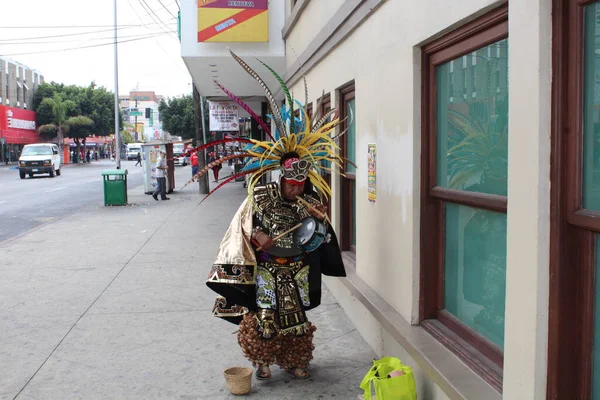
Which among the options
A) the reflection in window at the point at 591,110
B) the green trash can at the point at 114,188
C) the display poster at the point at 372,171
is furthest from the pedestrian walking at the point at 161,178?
the reflection in window at the point at 591,110

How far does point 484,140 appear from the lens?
11.2ft

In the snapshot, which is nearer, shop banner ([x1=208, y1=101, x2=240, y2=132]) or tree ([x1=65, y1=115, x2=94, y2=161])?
shop banner ([x1=208, y1=101, x2=240, y2=132])

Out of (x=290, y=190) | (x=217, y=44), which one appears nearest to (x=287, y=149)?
(x=290, y=190)

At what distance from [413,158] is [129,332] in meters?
3.30

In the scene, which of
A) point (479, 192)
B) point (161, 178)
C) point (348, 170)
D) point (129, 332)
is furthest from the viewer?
point (161, 178)

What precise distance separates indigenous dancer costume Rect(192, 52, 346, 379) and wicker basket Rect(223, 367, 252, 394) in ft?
0.74

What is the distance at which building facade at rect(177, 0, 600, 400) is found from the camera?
2.46 meters

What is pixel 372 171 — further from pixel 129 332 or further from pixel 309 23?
pixel 309 23

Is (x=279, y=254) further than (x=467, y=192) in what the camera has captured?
Yes

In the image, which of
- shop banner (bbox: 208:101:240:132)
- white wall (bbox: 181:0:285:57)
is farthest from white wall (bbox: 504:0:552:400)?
shop banner (bbox: 208:101:240:132)

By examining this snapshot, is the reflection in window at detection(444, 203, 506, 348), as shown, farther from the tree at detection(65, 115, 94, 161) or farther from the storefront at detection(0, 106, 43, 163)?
the tree at detection(65, 115, 94, 161)

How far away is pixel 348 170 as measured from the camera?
6871 mm

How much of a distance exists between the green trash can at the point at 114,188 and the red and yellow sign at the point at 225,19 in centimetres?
902

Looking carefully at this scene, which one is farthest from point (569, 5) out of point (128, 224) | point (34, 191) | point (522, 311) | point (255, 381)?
point (34, 191)
